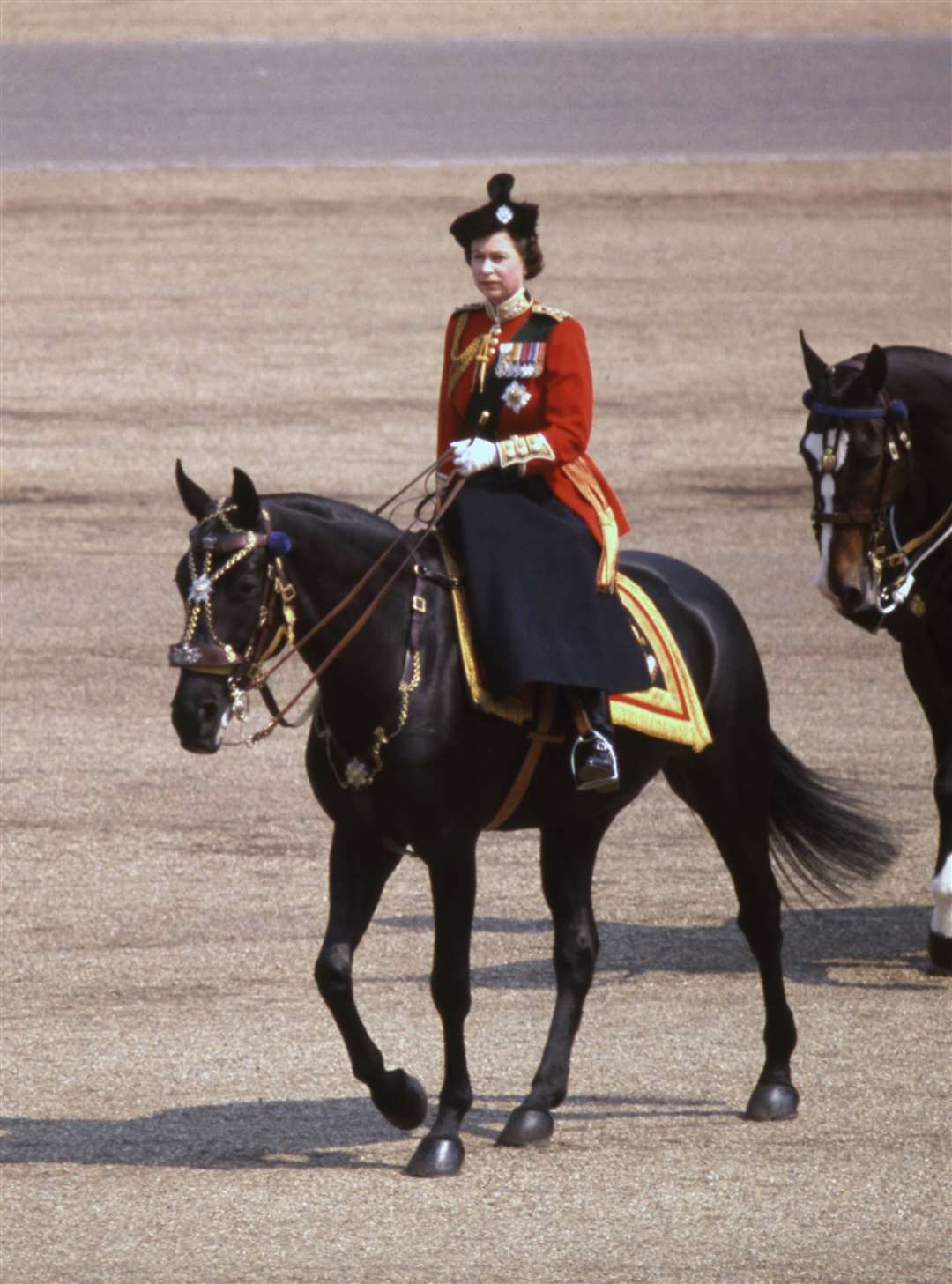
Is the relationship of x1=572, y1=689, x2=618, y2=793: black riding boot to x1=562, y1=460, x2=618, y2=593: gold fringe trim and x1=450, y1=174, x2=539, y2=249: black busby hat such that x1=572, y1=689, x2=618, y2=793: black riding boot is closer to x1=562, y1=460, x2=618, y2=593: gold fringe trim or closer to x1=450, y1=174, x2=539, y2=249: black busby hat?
x1=562, y1=460, x2=618, y2=593: gold fringe trim

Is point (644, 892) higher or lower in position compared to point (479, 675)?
lower

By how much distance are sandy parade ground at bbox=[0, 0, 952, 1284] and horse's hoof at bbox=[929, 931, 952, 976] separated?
0.06 m

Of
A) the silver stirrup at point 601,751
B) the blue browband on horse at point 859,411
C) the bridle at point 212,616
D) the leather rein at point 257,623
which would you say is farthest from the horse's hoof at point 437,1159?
the blue browband on horse at point 859,411

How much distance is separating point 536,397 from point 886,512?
1.82 m

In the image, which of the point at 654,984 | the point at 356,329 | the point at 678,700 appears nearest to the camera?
the point at 678,700

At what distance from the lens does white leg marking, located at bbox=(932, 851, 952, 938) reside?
26.1ft

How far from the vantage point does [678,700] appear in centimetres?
662

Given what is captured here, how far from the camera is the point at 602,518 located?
6.48 metres

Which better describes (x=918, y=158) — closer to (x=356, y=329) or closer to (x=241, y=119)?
(x=241, y=119)

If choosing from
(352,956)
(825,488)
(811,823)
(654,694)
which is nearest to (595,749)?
(654,694)

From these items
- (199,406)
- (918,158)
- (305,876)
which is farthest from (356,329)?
(305,876)

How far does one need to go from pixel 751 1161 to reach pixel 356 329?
45.6 feet

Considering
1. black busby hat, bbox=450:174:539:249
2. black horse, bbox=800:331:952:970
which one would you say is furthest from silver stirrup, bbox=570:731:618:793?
black horse, bbox=800:331:952:970

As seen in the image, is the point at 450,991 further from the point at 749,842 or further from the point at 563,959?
the point at 749,842
